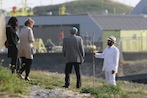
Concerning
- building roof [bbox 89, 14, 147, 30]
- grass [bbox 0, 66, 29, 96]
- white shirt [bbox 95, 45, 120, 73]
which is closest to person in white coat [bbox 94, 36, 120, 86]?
white shirt [bbox 95, 45, 120, 73]

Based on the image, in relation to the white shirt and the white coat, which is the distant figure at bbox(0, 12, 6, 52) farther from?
the white shirt

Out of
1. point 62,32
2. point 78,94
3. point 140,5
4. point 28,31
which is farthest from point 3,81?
point 140,5

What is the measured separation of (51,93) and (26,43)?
282 centimetres

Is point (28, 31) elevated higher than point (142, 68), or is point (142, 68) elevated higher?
point (28, 31)

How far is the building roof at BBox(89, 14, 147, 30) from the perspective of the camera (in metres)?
59.9

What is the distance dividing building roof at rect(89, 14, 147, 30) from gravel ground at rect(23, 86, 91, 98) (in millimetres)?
43845

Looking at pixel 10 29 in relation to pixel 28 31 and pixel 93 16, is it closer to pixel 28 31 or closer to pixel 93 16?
pixel 28 31

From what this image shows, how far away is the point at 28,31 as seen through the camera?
16.5 meters

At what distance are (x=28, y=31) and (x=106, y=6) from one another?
137759mm

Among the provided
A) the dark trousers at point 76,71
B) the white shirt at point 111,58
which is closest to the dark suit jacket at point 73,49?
the dark trousers at point 76,71

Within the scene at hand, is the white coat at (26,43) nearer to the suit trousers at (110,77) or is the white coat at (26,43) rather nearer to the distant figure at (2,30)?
the distant figure at (2,30)

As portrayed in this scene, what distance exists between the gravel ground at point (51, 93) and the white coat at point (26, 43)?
5.19 ft

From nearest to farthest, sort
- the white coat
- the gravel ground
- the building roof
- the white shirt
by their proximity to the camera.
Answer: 1. the gravel ground
2. the white coat
3. the white shirt
4. the building roof

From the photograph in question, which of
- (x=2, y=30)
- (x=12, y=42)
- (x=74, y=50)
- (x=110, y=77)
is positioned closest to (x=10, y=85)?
(x=2, y=30)
